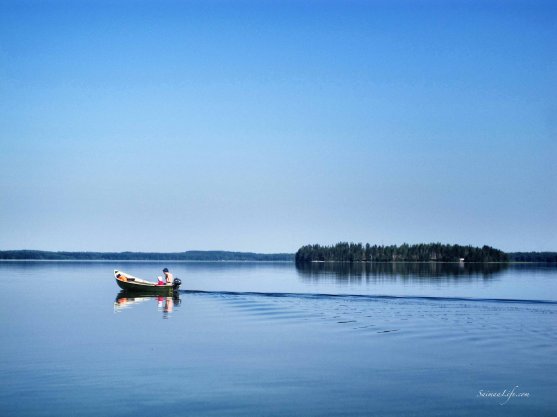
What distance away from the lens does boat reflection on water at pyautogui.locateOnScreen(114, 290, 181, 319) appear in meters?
48.0

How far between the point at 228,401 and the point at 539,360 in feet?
43.7

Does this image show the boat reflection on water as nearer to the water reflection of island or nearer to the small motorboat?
the small motorboat

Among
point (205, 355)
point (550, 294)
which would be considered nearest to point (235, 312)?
point (205, 355)

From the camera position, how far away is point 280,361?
1018 inches

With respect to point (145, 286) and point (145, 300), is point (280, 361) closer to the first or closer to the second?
point (145, 300)

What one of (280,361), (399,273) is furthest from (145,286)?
(399,273)

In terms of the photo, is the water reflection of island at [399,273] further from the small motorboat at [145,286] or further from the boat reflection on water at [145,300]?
the boat reflection on water at [145,300]

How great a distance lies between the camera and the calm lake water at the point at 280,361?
Result: 1925 centimetres

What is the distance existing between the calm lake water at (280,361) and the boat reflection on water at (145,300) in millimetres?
1154

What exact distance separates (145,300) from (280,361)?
33.1 meters

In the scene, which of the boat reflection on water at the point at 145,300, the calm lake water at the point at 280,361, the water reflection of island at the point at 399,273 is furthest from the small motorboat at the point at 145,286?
the water reflection of island at the point at 399,273

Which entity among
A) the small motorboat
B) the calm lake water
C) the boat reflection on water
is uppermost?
the small motorboat

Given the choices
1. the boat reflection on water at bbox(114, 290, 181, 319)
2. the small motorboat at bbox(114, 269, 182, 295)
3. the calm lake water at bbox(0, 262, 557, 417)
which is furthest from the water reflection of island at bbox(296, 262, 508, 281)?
the calm lake water at bbox(0, 262, 557, 417)

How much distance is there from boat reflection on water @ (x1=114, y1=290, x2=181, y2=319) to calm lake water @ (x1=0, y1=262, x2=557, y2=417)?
1154 mm
